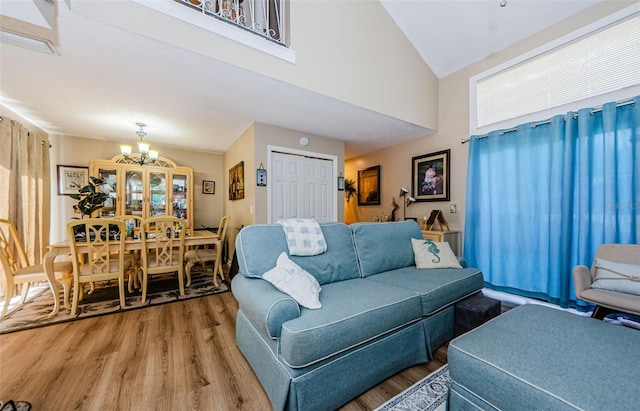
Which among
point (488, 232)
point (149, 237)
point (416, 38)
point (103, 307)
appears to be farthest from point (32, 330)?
point (416, 38)

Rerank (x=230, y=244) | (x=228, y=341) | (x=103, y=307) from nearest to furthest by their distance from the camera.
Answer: (x=228, y=341)
(x=103, y=307)
(x=230, y=244)

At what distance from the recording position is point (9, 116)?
9.92 feet

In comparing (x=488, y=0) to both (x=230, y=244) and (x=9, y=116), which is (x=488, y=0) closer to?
(x=230, y=244)

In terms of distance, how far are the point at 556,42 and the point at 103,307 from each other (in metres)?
5.88

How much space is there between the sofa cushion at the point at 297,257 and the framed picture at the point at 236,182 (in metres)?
2.36

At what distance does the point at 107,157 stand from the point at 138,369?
446 centimetres

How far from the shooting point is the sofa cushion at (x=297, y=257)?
177 centimetres

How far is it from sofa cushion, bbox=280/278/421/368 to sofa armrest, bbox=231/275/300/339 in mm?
58

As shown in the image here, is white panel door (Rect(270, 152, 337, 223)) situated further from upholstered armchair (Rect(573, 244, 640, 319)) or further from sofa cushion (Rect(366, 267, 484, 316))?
upholstered armchair (Rect(573, 244, 640, 319))

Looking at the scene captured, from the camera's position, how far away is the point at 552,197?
2.63m

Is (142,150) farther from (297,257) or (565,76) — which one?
(565,76)

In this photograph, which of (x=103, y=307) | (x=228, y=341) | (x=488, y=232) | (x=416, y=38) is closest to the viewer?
(x=228, y=341)

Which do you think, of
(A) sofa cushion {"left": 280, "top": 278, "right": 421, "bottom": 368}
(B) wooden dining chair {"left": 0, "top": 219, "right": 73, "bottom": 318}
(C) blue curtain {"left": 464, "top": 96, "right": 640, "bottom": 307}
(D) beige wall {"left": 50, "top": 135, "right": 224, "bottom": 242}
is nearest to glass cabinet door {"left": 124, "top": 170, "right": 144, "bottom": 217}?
(D) beige wall {"left": 50, "top": 135, "right": 224, "bottom": 242}

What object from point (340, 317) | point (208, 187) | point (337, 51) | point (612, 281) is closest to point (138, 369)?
point (340, 317)
